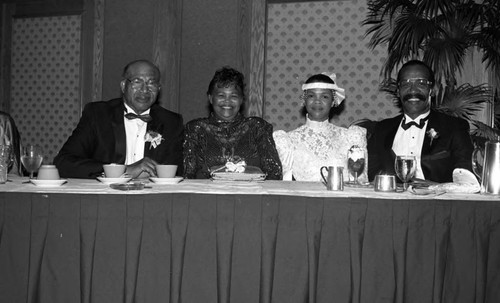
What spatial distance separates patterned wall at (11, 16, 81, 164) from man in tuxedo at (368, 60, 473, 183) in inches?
175

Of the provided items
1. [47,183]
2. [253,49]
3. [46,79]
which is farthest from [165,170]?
[46,79]

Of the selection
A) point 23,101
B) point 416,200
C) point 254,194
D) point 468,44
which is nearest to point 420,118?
point 468,44

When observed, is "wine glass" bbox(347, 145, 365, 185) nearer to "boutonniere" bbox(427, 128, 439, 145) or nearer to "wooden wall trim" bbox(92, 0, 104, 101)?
"boutonniere" bbox(427, 128, 439, 145)

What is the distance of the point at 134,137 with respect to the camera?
3.90 m

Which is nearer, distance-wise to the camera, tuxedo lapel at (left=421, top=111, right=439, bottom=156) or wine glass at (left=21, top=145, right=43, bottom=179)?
wine glass at (left=21, top=145, right=43, bottom=179)

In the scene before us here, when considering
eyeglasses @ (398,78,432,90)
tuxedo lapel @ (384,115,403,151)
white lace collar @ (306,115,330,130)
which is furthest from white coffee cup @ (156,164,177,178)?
eyeglasses @ (398,78,432,90)

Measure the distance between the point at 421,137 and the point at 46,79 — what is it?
523 centimetres

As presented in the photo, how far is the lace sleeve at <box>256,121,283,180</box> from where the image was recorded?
140 inches

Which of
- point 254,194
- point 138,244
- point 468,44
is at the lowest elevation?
point 138,244

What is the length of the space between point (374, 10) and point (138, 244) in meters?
3.96

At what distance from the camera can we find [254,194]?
2264mm

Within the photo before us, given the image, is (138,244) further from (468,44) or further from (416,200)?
(468,44)

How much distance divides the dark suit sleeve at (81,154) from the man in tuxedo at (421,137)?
204 centimetres

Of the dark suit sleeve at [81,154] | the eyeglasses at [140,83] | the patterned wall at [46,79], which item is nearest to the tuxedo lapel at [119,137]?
the dark suit sleeve at [81,154]
